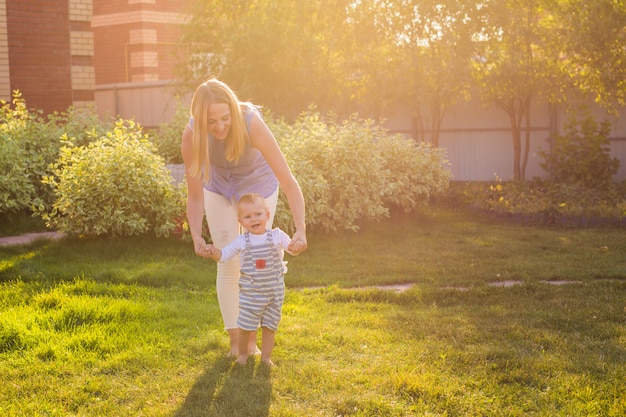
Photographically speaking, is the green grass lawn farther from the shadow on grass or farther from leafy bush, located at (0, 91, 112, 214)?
leafy bush, located at (0, 91, 112, 214)

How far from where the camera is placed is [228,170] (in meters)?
4.23

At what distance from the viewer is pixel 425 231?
32.2 ft

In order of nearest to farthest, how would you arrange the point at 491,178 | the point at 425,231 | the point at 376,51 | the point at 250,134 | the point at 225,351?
the point at 250,134 → the point at 225,351 → the point at 425,231 → the point at 376,51 → the point at 491,178

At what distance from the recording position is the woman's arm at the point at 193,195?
13.6 ft

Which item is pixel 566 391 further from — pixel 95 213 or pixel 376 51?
pixel 376 51

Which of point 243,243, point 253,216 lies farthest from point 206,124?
point 243,243

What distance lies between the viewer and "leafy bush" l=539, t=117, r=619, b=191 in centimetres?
1291

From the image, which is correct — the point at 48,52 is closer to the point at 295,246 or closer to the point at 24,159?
the point at 24,159

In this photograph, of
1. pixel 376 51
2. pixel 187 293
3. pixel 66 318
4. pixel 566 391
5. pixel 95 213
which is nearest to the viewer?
pixel 566 391

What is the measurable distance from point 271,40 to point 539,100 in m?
5.76

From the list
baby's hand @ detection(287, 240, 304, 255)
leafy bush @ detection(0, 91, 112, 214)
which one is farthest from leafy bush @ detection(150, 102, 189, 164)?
baby's hand @ detection(287, 240, 304, 255)

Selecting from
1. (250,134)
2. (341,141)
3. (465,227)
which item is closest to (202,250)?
(250,134)

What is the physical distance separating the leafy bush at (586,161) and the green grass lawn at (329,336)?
17.0 feet

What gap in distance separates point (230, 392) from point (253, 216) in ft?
3.12
